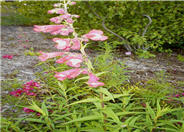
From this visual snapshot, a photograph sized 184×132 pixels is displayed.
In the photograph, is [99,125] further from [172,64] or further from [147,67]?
[172,64]

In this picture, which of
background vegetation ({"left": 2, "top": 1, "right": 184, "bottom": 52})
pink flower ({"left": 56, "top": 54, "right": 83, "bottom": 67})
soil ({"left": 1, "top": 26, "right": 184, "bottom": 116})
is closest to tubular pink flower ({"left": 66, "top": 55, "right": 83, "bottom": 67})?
pink flower ({"left": 56, "top": 54, "right": 83, "bottom": 67})

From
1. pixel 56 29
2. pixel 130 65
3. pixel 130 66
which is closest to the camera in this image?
pixel 56 29

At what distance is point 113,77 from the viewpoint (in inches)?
116

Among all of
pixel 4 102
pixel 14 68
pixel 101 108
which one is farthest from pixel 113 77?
pixel 14 68

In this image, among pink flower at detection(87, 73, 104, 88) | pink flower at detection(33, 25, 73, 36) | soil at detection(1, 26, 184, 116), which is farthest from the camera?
soil at detection(1, 26, 184, 116)

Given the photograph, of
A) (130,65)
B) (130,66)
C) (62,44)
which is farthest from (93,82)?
(130,65)

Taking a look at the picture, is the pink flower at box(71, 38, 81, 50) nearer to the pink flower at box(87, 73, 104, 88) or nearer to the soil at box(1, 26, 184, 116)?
the pink flower at box(87, 73, 104, 88)

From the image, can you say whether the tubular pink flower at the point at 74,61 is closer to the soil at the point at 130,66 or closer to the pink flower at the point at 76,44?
the pink flower at the point at 76,44

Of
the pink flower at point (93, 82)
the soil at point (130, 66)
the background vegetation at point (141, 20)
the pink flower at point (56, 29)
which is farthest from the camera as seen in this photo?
the background vegetation at point (141, 20)

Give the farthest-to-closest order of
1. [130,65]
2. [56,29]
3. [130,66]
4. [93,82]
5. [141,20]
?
[141,20]
[130,65]
[130,66]
[56,29]
[93,82]

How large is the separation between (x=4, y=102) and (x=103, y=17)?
411 cm

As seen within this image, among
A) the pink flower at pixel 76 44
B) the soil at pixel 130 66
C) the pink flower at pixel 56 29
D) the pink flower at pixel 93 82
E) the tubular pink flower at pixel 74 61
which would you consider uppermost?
the pink flower at pixel 56 29

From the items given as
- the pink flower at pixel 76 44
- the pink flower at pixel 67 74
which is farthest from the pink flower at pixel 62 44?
the pink flower at pixel 67 74

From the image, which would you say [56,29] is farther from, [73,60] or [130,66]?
[130,66]
